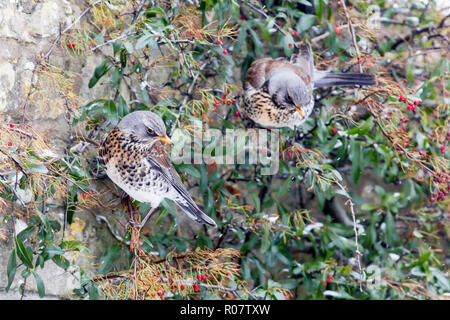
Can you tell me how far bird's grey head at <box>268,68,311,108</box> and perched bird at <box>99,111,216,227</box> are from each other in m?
0.82

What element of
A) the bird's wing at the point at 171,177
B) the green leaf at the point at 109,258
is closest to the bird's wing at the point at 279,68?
the bird's wing at the point at 171,177

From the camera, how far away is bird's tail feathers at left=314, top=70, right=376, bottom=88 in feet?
10.5

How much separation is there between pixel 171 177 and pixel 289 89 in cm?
89

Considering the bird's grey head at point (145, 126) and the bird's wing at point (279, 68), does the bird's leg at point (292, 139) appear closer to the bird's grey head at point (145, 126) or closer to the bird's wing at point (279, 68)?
the bird's wing at point (279, 68)

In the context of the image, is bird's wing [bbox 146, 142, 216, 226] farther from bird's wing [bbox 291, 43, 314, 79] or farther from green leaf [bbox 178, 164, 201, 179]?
bird's wing [bbox 291, 43, 314, 79]

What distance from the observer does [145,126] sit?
267 centimetres

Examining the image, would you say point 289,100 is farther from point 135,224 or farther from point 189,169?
point 135,224

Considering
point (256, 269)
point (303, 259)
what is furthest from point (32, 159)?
point (303, 259)

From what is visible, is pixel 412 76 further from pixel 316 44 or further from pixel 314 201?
pixel 314 201

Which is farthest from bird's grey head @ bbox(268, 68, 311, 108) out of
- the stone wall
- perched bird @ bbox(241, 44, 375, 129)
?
the stone wall

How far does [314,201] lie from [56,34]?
2.50 m

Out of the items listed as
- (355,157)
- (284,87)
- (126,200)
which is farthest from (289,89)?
(126,200)

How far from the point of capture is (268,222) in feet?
11.1
